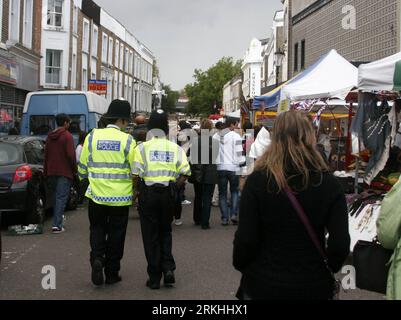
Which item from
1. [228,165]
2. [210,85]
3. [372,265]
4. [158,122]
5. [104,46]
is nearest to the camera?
[372,265]

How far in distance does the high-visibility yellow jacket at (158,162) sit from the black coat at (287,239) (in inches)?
128

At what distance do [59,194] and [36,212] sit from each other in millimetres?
760

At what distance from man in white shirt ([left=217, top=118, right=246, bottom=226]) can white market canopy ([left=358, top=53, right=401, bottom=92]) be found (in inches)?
135

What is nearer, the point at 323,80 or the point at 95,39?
the point at 323,80

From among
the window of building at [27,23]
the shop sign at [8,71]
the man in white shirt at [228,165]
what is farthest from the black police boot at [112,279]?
the window of building at [27,23]

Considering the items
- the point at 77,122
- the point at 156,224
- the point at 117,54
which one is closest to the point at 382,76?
the point at 156,224

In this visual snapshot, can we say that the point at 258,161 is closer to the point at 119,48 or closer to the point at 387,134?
the point at 387,134

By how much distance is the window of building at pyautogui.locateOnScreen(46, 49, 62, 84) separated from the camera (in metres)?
31.5

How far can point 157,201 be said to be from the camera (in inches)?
248

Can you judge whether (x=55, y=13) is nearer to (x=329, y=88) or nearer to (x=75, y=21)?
(x=75, y=21)

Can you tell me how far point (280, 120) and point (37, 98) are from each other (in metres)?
15.5

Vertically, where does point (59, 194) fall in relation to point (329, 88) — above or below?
below

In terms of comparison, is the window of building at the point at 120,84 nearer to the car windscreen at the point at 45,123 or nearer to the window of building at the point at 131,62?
the window of building at the point at 131,62

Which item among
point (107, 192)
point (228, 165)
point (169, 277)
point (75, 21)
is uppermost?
point (75, 21)
